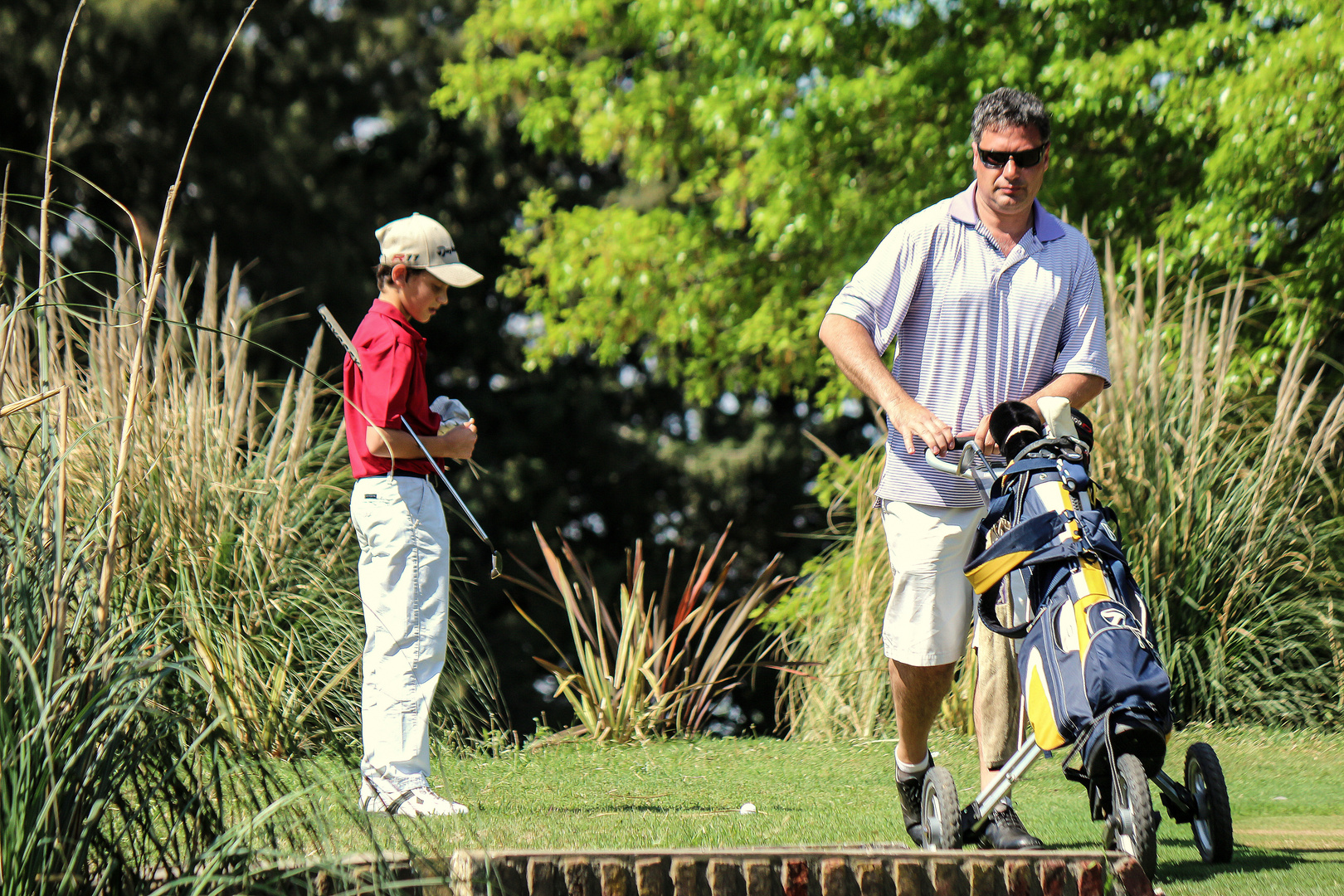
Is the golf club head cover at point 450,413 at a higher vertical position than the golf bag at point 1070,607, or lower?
higher

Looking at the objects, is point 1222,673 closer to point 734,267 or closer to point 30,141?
point 734,267

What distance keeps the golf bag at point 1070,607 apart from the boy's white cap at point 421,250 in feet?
5.71

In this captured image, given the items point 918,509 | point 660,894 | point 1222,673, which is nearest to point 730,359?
point 1222,673

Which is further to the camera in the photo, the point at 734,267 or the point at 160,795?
the point at 734,267

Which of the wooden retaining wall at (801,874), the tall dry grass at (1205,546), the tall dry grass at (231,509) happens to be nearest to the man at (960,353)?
the wooden retaining wall at (801,874)

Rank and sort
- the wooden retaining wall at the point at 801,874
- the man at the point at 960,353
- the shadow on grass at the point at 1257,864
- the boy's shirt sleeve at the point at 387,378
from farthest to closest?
1. the boy's shirt sleeve at the point at 387,378
2. the man at the point at 960,353
3. the shadow on grass at the point at 1257,864
4. the wooden retaining wall at the point at 801,874

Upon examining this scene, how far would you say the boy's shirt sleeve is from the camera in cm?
407

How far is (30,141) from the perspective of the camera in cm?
1761

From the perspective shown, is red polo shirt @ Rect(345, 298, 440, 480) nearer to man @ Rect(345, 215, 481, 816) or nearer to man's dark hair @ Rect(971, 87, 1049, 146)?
man @ Rect(345, 215, 481, 816)

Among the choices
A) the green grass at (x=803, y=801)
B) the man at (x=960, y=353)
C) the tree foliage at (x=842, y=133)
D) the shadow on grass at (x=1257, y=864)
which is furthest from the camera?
the tree foliage at (x=842, y=133)

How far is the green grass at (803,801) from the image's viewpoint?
3482mm

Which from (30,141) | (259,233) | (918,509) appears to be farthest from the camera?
(259,233)

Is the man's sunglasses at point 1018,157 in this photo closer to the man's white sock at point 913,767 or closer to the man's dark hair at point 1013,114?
the man's dark hair at point 1013,114

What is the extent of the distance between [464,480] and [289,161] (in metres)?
5.14
